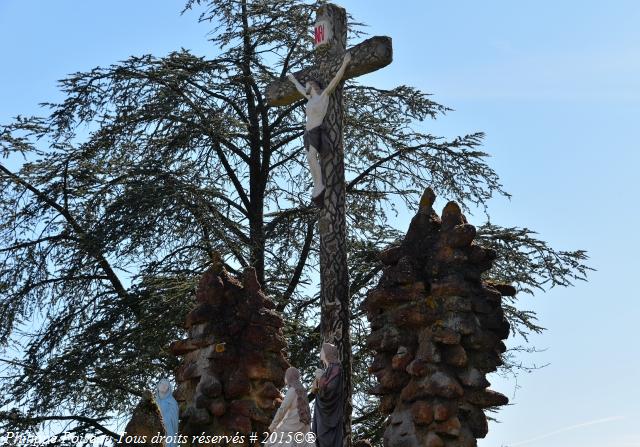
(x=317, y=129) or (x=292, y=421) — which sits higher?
(x=317, y=129)

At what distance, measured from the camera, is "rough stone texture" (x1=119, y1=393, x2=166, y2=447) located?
12.1 meters

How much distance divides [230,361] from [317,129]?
118 inches

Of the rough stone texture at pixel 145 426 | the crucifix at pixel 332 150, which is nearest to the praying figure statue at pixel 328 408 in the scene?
the rough stone texture at pixel 145 426

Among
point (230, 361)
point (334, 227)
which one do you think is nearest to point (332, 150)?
point (334, 227)

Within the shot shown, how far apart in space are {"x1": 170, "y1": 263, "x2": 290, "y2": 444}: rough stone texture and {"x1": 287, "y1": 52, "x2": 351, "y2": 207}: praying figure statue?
55.6 inches

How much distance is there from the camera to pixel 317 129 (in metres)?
15.3

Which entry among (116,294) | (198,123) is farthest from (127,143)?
(116,294)

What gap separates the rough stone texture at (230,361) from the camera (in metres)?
14.1

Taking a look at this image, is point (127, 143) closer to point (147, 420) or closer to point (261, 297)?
point (261, 297)

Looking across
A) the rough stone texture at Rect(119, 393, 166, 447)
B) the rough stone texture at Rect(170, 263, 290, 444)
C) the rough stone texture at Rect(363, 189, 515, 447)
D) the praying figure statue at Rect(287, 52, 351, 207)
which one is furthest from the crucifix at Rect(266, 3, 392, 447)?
the rough stone texture at Rect(119, 393, 166, 447)

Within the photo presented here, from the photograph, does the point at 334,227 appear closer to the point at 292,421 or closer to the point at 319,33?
the point at 319,33

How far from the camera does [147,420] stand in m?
12.1

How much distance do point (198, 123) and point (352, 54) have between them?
6.97 metres

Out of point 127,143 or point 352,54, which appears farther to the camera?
point 127,143
